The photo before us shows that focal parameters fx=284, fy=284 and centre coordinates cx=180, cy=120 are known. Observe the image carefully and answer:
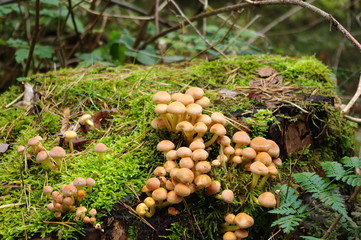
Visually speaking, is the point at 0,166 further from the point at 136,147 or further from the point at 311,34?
the point at 311,34

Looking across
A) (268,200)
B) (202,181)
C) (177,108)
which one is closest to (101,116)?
(177,108)

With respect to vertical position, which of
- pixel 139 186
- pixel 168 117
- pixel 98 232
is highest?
pixel 168 117

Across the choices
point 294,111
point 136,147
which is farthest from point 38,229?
point 294,111

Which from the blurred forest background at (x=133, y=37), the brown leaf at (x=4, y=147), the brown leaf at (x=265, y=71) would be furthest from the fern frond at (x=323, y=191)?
the brown leaf at (x=4, y=147)

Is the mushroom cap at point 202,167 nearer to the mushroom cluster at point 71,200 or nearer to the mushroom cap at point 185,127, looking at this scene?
the mushroom cap at point 185,127

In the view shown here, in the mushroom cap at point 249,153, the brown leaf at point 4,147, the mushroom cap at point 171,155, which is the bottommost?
the brown leaf at point 4,147

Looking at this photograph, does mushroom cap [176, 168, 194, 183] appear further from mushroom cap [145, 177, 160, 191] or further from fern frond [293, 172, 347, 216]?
fern frond [293, 172, 347, 216]

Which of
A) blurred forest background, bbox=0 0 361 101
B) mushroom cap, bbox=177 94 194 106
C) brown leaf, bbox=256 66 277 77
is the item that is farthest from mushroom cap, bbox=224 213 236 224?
brown leaf, bbox=256 66 277 77
